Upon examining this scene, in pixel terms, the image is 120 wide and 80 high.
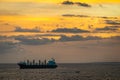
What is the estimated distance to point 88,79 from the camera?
7254 inches

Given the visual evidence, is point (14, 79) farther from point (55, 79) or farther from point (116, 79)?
point (116, 79)

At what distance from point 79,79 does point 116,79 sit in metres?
16.3

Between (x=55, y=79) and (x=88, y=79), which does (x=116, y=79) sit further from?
(x=55, y=79)

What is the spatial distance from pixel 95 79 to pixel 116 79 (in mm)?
9161

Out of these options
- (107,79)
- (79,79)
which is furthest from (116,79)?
(79,79)

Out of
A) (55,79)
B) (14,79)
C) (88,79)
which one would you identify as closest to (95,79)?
(88,79)

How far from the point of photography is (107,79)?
185500 mm

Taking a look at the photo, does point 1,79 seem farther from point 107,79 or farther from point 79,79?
point 107,79

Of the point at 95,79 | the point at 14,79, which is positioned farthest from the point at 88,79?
the point at 14,79

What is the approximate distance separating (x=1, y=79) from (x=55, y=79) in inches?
955

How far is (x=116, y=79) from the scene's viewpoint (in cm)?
18500

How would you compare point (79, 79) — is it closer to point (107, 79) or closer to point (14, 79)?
point (107, 79)

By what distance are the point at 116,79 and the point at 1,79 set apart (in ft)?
168

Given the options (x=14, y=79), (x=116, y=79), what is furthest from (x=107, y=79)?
(x=14, y=79)
